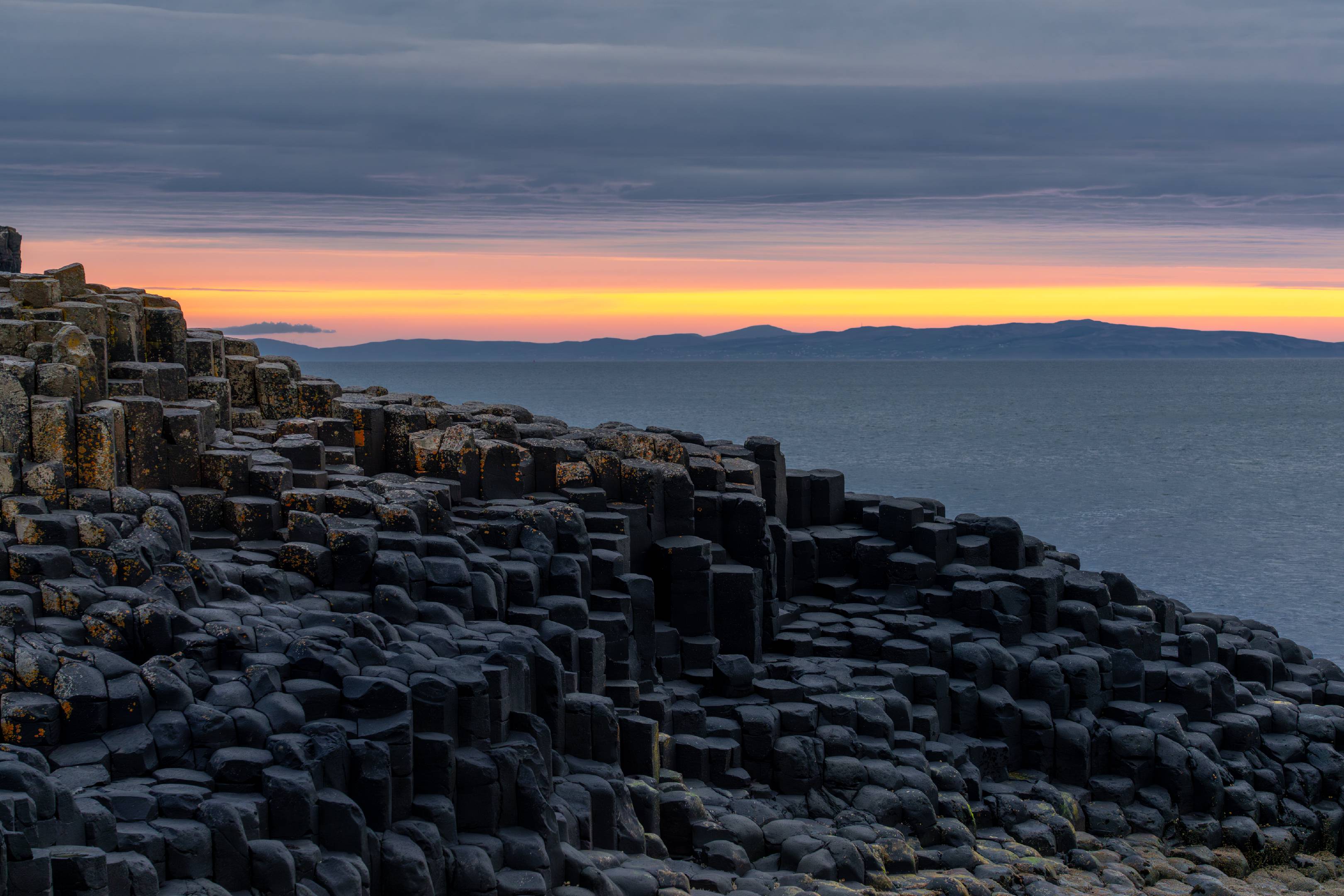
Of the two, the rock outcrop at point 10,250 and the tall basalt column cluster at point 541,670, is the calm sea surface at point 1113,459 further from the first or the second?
the rock outcrop at point 10,250

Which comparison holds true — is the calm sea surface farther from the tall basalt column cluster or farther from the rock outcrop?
the rock outcrop

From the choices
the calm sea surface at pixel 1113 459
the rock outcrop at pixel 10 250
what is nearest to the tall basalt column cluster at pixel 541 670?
the rock outcrop at pixel 10 250

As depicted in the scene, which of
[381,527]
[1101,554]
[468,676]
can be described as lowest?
[1101,554]

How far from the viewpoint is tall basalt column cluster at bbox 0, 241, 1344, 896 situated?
13.2 m

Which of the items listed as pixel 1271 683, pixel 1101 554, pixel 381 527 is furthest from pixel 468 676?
pixel 1101 554

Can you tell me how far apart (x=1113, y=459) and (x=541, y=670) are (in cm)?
8819

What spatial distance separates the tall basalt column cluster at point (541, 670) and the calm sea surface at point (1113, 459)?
64.9ft

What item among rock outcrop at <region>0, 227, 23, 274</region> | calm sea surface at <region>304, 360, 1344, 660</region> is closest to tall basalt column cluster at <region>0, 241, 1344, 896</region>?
rock outcrop at <region>0, 227, 23, 274</region>

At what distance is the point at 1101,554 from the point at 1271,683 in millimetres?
33227

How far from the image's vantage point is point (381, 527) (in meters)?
19.0

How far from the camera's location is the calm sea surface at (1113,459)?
56.0 meters

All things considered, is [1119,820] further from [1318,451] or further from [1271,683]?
[1318,451]

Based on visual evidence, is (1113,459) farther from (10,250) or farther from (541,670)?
(541,670)

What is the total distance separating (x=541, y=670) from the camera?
16.8 metres
